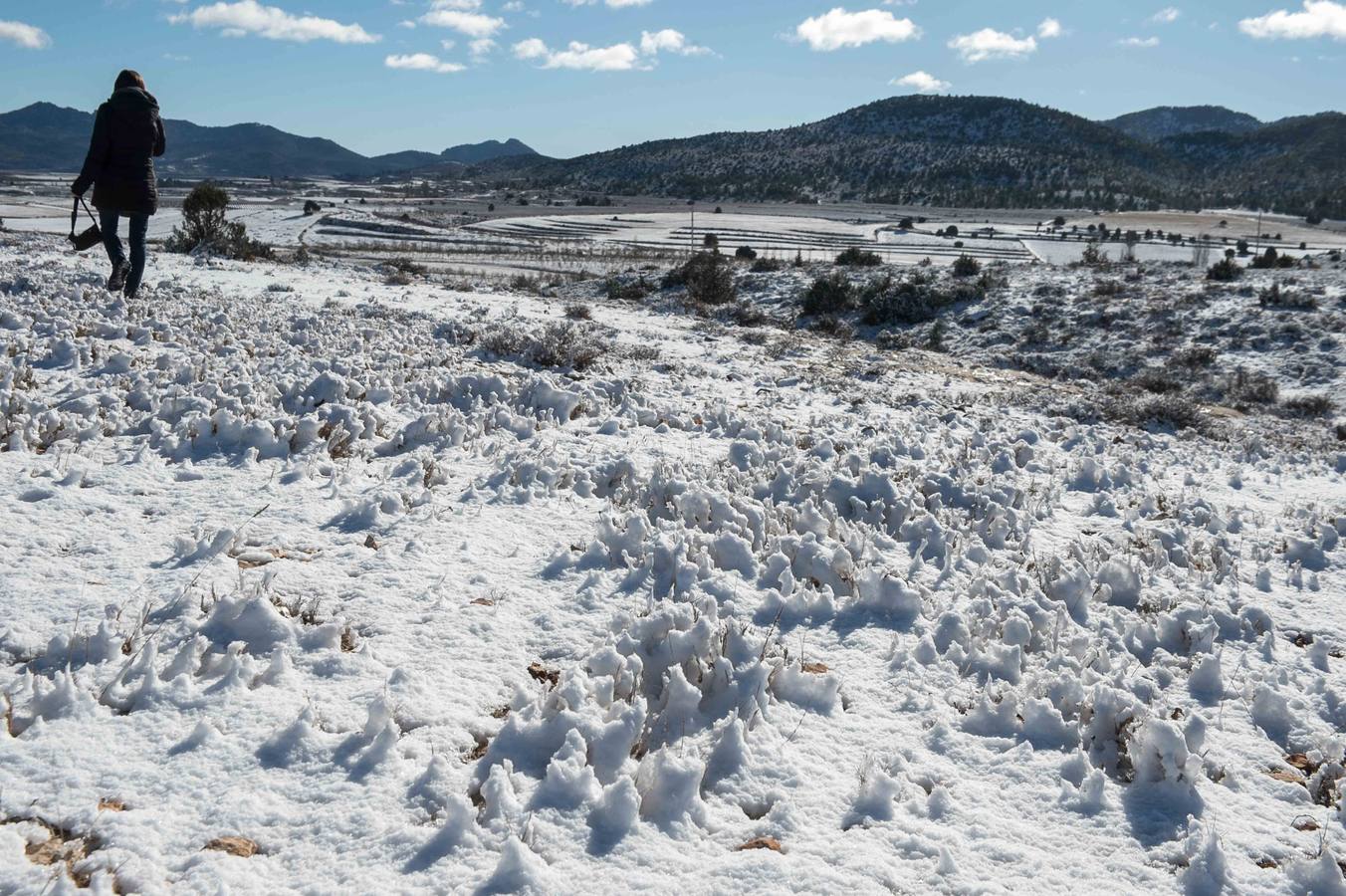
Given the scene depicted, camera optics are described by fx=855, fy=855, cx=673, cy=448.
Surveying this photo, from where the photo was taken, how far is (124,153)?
9.30 m

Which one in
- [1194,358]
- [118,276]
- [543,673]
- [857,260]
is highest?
[857,260]

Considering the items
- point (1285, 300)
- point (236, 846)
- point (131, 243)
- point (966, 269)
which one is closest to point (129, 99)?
point (131, 243)

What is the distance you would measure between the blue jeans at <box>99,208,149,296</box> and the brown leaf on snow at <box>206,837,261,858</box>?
9.42 meters

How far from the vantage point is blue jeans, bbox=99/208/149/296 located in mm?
9633

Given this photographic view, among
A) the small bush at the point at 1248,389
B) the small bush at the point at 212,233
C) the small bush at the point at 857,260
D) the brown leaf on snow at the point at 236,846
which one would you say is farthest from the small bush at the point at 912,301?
the brown leaf on snow at the point at 236,846

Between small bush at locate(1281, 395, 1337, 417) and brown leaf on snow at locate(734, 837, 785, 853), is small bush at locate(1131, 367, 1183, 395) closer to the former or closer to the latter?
small bush at locate(1281, 395, 1337, 417)

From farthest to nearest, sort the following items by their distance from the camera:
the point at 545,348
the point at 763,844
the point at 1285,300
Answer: the point at 1285,300, the point at 545,348, the point at 763,844

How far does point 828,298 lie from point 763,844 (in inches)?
685

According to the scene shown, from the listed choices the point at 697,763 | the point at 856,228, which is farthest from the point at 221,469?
the point at 856,228

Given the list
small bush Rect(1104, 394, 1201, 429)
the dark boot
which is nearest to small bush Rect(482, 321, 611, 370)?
the dark boot

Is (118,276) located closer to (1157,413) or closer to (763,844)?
(763,844)

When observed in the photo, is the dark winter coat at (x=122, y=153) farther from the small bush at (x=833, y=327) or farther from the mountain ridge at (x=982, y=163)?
the mountain ridge at (x=982, y=163)

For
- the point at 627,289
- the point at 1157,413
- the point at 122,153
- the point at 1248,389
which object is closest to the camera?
the point at 122,153

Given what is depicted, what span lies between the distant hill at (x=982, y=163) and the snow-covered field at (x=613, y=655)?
78896 mm
